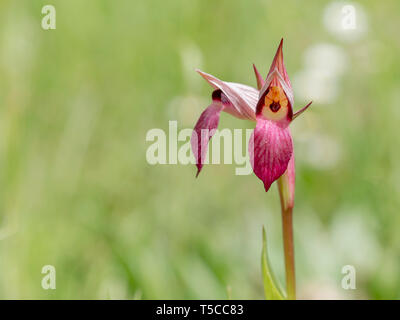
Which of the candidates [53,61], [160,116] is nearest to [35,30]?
[53,61]

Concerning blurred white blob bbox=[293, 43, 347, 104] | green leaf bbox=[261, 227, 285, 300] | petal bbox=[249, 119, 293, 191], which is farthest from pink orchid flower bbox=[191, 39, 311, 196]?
blurred white blob bbox=[293, 43, 347, 104]

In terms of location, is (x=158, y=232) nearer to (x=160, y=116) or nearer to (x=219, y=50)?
(x=160, y=116)

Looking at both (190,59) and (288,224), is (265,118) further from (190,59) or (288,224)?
(190,59)

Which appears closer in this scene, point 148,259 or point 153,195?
point 148,259

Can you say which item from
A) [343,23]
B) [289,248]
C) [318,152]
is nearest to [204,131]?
[289,248]

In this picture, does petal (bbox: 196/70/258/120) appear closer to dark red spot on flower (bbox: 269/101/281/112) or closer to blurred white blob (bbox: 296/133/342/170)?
dark red spot on flower (bbox: 269/101/281/112)

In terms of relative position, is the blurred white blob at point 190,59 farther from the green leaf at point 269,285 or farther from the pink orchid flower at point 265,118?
the green leaf at point 269,285

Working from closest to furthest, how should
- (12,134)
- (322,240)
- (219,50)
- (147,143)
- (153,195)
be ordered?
1. (12,134)
2. (322,240)
3. (153,195)
4. (147,143)
5. (219,50)
